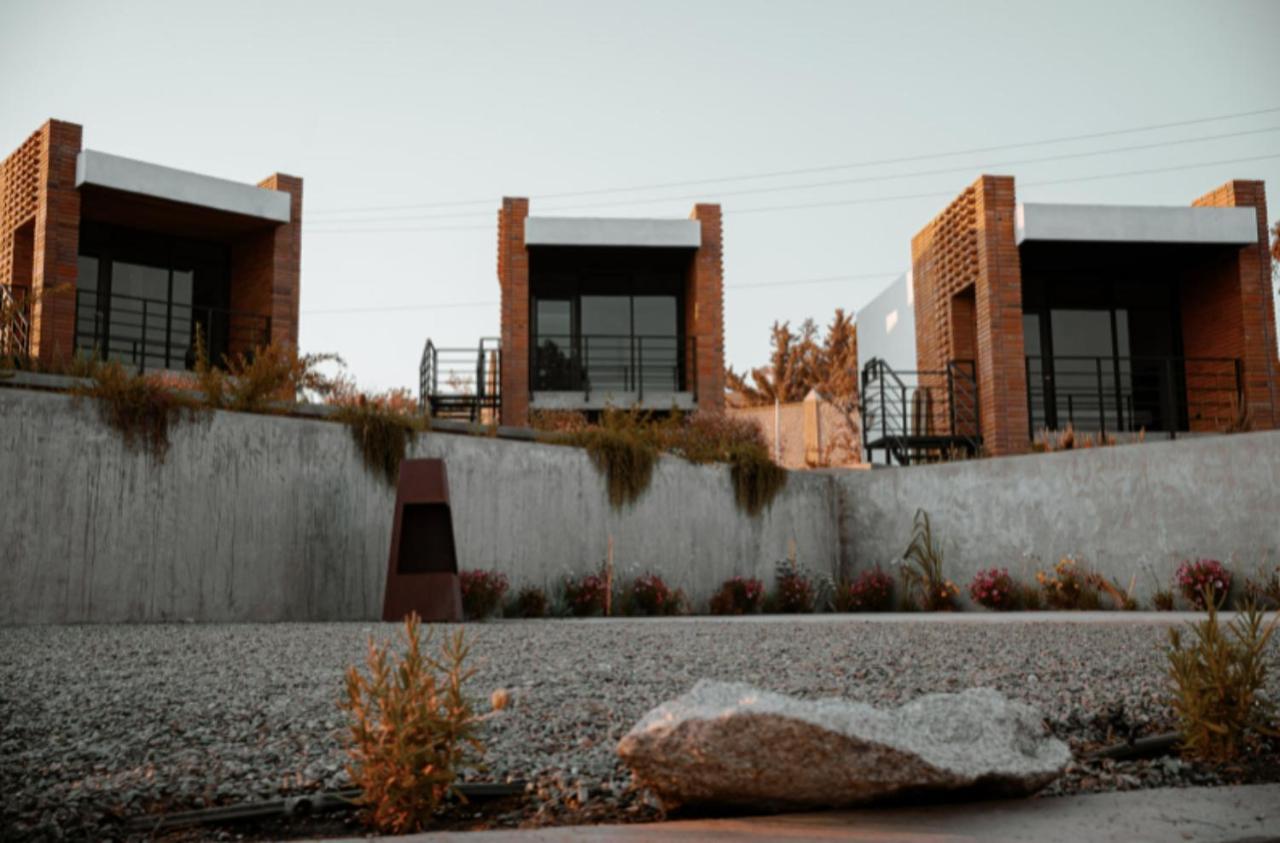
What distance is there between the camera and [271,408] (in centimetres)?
967

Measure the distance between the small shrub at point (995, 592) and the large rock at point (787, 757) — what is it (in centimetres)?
890

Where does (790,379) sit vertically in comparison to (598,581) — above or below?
above

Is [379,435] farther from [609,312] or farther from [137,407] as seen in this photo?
[609,312]

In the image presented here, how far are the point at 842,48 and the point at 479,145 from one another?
545 cm

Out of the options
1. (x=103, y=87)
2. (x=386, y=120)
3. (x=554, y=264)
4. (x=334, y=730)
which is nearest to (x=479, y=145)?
(x=386, y=120)

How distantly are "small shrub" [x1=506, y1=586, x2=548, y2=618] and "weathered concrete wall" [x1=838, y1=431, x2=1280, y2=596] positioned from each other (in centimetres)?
458

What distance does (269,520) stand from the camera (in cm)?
915

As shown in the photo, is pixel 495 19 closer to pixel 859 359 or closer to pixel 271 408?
pixel 271 408

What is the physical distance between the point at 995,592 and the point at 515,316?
926cm

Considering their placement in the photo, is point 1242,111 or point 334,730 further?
point 1242,111

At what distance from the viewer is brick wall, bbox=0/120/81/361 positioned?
14383mm

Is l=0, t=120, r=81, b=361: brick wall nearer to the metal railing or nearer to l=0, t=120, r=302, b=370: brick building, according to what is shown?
l=0, t=120, r=302, b=370: brick building

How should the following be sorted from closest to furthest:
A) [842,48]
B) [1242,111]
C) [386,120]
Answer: [1242,111] < [842,48] < [386,120]

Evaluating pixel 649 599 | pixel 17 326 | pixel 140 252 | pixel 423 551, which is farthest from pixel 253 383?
pixel 140 252
